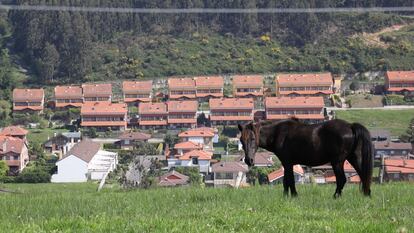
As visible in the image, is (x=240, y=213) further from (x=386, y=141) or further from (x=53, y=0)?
(x=53, y=0)

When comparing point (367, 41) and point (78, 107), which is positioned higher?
point (367, 41)

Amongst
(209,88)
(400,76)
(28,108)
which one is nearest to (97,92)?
(28,108)

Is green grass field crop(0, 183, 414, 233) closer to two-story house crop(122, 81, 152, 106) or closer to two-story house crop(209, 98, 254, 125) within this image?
two-story house crop(209, 98, 254, 125)

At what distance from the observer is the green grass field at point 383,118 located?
4097 centimetres

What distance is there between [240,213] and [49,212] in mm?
2062

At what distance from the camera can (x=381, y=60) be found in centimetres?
5681

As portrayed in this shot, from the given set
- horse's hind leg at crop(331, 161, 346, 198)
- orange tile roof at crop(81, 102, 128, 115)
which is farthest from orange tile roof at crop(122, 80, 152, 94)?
horse's hind leg at crop(331, 161, 346, 198)

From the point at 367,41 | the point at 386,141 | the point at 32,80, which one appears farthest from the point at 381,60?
the point at 32,80

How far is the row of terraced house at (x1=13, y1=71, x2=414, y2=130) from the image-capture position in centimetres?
4516

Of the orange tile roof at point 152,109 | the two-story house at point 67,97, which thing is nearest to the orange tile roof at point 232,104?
the orange tile roof at point 152,109

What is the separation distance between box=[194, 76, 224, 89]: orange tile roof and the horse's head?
4407 centimetres

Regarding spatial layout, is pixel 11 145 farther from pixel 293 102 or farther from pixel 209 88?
pixel 209 88

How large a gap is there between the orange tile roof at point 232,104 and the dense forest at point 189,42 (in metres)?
11.1

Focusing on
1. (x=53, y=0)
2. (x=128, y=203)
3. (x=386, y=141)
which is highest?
(x=53, y=0)
